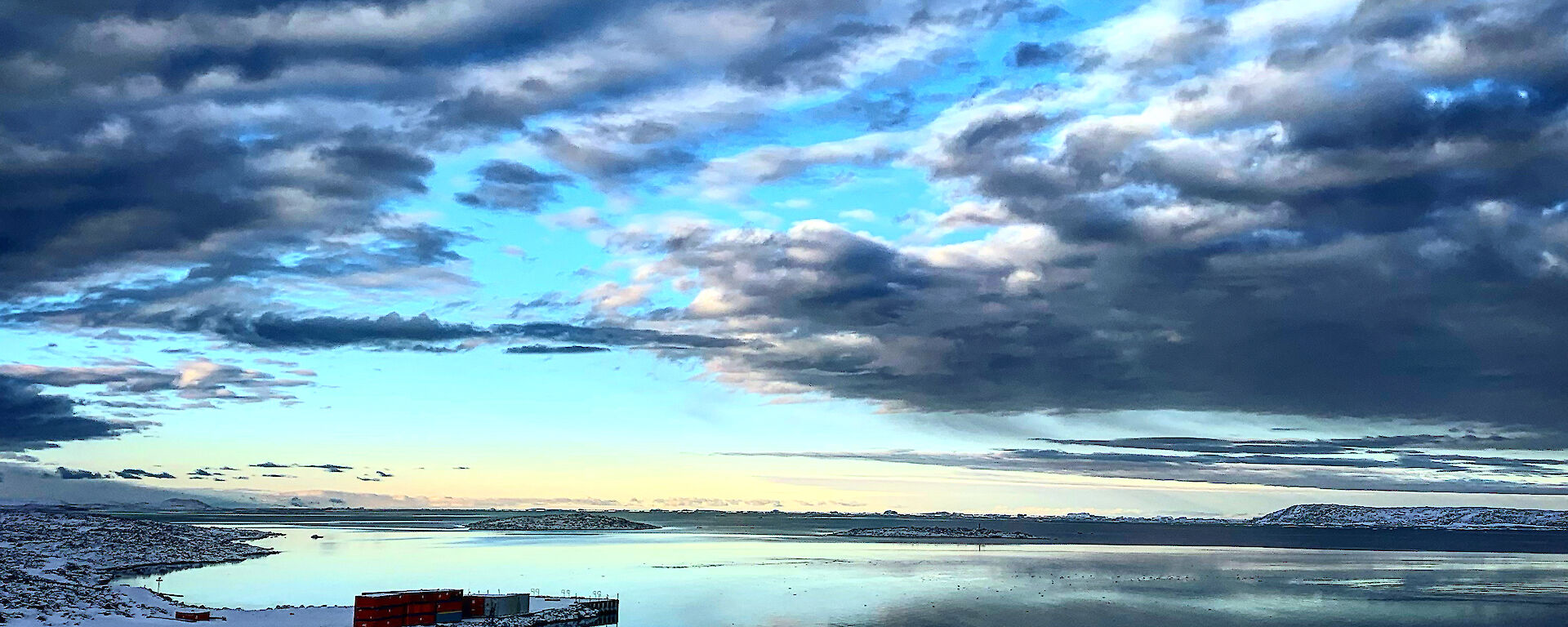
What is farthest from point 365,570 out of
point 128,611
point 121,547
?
point 128,611

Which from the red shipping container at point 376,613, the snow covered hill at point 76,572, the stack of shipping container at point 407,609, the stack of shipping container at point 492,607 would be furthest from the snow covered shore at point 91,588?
the stack of shipping container at point 492,607

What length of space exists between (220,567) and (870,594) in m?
106

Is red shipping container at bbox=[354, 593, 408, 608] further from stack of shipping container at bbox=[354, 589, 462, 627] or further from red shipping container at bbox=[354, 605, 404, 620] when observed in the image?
red shipping container at bbox=[354, 605, 404, 620]

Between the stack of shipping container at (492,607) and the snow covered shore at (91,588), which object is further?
the stack of shipping container at (492,607)

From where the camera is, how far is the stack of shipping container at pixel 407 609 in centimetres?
8562

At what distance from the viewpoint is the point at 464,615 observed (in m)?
95.6

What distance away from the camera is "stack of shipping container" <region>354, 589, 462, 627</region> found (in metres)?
85.6

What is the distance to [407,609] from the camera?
290 feet

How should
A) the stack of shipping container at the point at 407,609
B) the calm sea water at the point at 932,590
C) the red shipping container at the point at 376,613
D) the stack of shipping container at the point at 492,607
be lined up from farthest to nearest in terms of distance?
the calm sea water at the point at 932,590
the stack of shipping container at the point at 492,607
the stack of shipping container at the point at 407,609
the red shipping container at the point at 376,613

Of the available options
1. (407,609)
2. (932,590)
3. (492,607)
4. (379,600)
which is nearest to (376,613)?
(379,600)

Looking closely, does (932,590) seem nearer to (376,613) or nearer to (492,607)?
(492,607)

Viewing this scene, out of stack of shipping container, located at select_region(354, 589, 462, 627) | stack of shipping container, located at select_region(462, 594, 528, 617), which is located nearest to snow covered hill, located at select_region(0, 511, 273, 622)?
stack of shipping container, located at select_region(354, 589, 462, 627)

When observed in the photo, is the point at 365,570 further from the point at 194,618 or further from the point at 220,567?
the point at 194,618

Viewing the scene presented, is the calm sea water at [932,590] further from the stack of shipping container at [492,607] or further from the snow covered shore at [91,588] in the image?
the stack of shipping container at [492,607]
